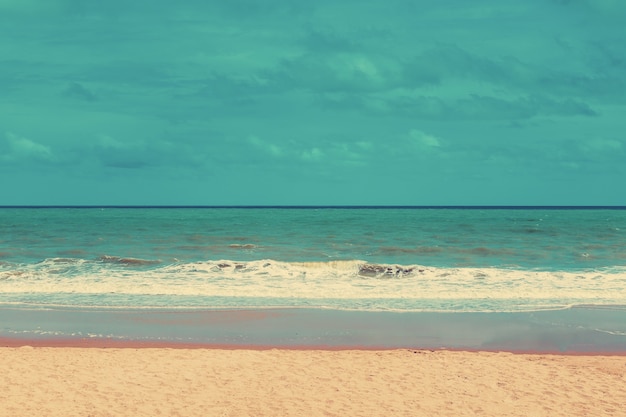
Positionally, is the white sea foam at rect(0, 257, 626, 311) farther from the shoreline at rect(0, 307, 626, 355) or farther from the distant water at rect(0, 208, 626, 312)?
the shoreline at rect(0, 307, 626, 355)

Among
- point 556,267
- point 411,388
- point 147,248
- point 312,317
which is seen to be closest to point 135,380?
point 411,388

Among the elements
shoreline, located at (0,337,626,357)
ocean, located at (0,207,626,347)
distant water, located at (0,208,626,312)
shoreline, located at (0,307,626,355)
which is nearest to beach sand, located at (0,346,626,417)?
shoreline, located at (0,337,626,357)

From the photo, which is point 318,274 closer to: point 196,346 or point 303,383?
point 196,346

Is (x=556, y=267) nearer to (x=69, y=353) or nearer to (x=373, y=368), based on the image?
(x=373, y=368)

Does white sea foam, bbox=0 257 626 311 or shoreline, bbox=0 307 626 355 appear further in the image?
white sea foam, bbox=0 257 626 311

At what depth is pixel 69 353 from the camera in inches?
459

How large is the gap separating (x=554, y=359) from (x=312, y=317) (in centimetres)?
619

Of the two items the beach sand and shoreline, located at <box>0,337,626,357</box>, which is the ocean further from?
the beach sand

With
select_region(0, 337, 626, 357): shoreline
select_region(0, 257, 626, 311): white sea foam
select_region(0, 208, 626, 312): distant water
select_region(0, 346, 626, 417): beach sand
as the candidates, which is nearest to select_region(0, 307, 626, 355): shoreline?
select_region(0, 337, 626, 357): shoreline

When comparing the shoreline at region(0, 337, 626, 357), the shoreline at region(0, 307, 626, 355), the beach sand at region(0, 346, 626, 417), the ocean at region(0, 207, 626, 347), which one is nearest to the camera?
the beach sand at region(0, 346, 626, 417)

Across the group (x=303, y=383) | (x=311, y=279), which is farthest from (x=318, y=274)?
(x=303, y=383)

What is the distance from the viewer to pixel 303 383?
9.84 metres

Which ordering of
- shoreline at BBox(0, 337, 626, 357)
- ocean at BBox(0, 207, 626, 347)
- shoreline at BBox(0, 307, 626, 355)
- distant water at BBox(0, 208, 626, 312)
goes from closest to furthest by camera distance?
1. shoreline at BBox(0, 337, 626, 357)
2. shoreline at BBox(0, 307, 626, 355)
3. ocean at BBox(0, 207, 626, 347)
4. distant water at BBox(0, 208, 626, 312)

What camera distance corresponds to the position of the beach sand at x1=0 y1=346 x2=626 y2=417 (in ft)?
28.6
